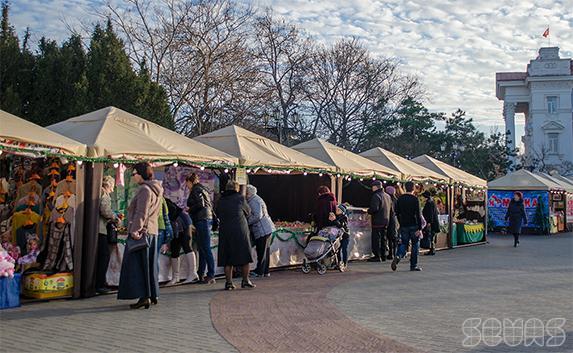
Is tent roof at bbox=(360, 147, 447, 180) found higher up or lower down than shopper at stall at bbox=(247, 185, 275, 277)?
higher up

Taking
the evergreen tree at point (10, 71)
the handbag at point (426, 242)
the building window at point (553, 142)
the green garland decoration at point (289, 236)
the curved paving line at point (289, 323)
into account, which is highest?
the building window at point (553, 142)

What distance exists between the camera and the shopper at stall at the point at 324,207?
1216 centimetres

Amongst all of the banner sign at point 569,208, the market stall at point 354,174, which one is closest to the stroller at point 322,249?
the market stall at point 354,174

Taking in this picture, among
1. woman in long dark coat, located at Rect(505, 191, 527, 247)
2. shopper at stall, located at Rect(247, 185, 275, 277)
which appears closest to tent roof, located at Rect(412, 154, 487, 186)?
woman in long dark coat, located at Rect(505, 191, 527, 247)

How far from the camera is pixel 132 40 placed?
25078mm

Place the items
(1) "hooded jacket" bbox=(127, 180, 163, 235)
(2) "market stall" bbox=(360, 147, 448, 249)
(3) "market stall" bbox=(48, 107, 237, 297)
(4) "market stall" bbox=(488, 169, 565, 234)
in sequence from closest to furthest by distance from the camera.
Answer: (1) "hooded jacket" bbox=(127, 180, 163, 235), (3) "market stall" bbox=(48, 107, 237, 297), (2) "market stall" bbox=(360, 147, 448, 249), (4) "market stall" bbox=(488, 169, 565, 234)

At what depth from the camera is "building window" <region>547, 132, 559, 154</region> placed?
207 ft

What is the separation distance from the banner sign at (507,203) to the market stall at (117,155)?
19.6 meters

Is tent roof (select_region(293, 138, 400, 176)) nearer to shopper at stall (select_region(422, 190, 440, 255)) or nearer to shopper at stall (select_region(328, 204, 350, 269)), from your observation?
shopper at stall (select_region(422, 190, 440, 255))

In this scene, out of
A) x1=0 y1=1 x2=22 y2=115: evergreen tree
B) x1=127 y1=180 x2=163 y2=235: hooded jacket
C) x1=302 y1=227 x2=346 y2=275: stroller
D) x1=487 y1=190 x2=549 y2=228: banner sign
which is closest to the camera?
x1=127 y1=180 x2=163 y2=235: hooded jacket

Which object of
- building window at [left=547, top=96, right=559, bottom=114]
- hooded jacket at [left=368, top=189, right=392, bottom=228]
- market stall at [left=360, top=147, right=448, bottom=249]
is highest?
building window at [left=547, top=96, right=559, bottom=114]

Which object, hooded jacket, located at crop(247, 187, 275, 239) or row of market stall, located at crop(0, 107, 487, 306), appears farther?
hooded jacket, located at crop(247, 187, 275, 239)

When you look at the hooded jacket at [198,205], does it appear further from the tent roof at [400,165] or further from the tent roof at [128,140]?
the tent roof at [400,165]

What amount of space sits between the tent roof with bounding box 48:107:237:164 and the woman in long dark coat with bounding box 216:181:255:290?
1171mm
